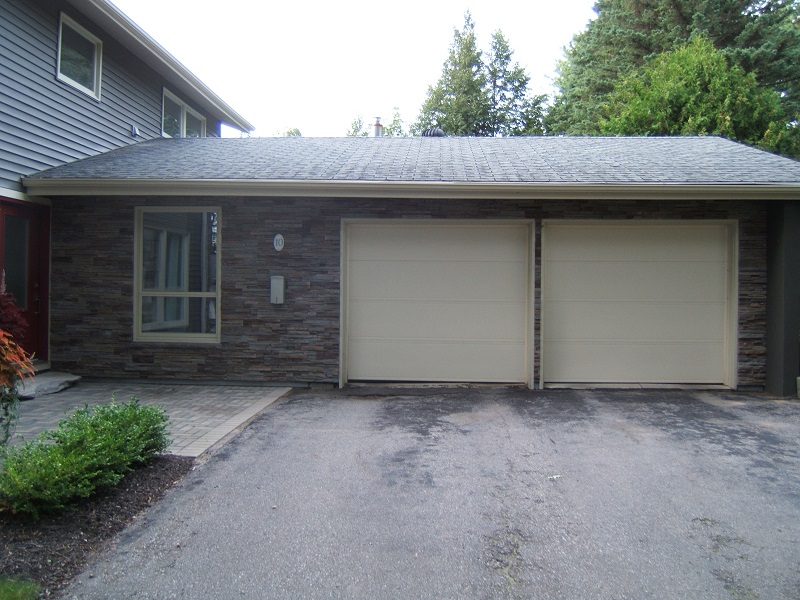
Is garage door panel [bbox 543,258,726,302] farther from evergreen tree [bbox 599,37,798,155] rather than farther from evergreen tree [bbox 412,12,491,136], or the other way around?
evergreen tree [bbox 412,12,491,136]

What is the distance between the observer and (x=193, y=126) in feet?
44.8

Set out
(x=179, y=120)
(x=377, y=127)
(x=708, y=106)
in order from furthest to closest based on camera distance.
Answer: (x=708, y=106)
(x=377, y=127)
(x=179, y=120)

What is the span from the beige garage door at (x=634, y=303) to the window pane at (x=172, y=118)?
27.3ft

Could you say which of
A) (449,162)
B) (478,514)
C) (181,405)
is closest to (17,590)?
(478,514)

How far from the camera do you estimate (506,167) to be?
8.30 meters

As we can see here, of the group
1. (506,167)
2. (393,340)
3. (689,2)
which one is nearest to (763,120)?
(689,2)

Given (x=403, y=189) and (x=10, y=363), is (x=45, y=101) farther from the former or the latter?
(x=10, y=363)

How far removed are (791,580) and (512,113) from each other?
3283 cm

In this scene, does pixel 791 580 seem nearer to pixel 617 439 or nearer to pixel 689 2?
pixel 617 439

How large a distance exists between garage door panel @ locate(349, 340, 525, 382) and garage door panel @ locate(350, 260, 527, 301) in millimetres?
633

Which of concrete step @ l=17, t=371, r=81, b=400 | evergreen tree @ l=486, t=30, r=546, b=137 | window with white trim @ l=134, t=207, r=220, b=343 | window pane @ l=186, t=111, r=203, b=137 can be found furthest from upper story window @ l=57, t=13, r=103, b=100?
evergreen tree @ l=486, t=30, r=546, b=137

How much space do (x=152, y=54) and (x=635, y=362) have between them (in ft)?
30.1

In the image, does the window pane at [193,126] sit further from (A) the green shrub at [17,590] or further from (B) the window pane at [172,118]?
(A) the green shrub at [17,590]

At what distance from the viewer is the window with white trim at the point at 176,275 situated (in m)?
8.02
